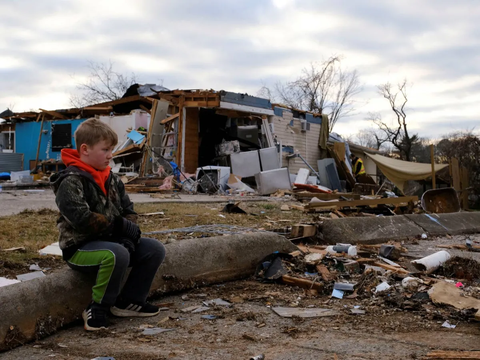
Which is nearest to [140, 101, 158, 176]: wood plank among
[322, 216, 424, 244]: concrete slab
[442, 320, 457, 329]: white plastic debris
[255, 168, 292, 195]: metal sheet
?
[255, 168, 292, 195]: metal sheet

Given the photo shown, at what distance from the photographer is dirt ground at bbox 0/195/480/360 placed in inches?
96.8

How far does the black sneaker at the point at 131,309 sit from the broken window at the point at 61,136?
62.6ft

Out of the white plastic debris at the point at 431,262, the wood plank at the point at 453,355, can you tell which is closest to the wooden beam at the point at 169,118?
the white plastic debris at the point at 431,262

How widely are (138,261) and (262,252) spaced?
1453mm

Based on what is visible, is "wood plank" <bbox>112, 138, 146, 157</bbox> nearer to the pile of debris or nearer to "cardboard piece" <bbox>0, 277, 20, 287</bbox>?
the pile of debris

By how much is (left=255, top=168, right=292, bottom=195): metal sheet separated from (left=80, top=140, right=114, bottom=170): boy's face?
12420mm

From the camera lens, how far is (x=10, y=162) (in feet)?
72.5

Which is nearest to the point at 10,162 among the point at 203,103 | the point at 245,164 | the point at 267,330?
the point at 203,103

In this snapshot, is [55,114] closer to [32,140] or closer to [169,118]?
[32,140]

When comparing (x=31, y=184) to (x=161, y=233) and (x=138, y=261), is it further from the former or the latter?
(x=138, y=261)

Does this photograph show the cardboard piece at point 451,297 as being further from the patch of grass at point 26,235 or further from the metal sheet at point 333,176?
the metal sheet at point 333,176

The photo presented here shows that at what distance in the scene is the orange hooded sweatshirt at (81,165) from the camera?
304cm

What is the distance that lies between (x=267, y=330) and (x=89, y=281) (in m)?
1.19

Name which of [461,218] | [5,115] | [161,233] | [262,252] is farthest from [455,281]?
[5,115]
